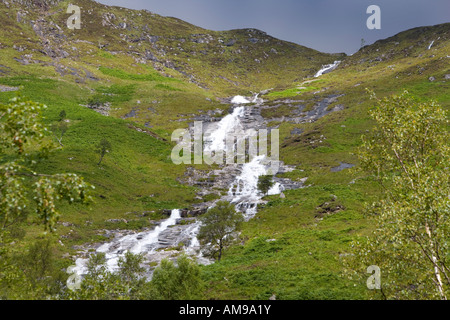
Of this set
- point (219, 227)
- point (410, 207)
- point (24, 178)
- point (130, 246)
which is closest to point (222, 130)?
point (130, 246)

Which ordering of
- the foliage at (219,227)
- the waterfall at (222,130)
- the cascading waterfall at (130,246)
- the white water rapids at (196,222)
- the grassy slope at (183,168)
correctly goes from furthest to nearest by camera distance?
1. the waterfall at (222,130)
2. the white water rapids at (196,222)
3. the cascading waterfall at (130,246)
4. the foliage at (219,227)
5. the grassy slope at (183,168)

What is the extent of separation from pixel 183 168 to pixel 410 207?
6741 centimetres

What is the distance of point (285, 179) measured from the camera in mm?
64875

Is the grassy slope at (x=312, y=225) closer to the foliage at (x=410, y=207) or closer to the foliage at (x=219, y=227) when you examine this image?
the foliage at (x=219, y=227)

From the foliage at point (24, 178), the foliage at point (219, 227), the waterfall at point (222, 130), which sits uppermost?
the waterfall at point (222, 130)

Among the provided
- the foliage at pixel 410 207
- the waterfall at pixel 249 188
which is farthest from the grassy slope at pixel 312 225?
the waterfall at pixel 249 188

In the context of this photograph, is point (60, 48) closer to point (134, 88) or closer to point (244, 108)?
point (134, 88)

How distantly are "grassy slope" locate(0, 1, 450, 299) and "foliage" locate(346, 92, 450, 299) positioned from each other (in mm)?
6081

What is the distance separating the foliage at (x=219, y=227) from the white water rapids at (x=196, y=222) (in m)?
2.83

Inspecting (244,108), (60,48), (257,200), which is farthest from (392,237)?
(60,48)

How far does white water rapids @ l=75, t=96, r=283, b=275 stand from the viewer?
3834 cm

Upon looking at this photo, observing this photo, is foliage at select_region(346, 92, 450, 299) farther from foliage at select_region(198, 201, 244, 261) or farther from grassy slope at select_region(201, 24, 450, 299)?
foliage at select_region(198, 201, 244, 261)

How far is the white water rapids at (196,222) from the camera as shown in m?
38.3

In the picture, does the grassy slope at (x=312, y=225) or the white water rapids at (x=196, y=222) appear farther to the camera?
the white water rapids at (x=196, y=222)
